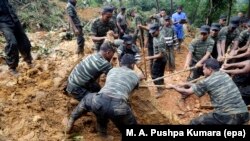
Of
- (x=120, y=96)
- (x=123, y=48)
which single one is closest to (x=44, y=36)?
(x=123, y=48)

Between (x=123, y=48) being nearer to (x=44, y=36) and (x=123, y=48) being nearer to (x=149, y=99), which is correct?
(x=149, y=99)

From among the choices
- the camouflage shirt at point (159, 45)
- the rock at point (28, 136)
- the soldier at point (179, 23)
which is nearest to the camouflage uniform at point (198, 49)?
the camouflage shirt at point (159, 45)

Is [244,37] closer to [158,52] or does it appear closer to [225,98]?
[158,52]

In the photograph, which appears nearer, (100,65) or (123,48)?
(100,65)

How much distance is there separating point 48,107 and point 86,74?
3.37 feet

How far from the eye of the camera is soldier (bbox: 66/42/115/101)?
5004mm

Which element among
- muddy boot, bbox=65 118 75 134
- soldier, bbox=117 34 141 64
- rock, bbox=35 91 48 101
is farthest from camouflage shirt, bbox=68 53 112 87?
soldier, bbox=117 34 141 64

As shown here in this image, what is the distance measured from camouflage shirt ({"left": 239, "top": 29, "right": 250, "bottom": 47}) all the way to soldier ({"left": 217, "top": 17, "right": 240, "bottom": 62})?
94mm

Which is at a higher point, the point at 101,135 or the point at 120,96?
the point at 120,96

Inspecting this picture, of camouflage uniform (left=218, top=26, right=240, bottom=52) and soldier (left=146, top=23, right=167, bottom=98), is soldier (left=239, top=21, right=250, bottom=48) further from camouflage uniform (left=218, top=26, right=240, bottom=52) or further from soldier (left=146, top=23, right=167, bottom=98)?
soldier (left=146, top=23, right=167, bottom=98)

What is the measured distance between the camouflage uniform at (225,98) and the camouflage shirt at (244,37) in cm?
316

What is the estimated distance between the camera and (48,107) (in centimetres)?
562

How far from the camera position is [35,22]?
1418cm

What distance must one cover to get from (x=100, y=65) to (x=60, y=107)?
1247 millimetres
